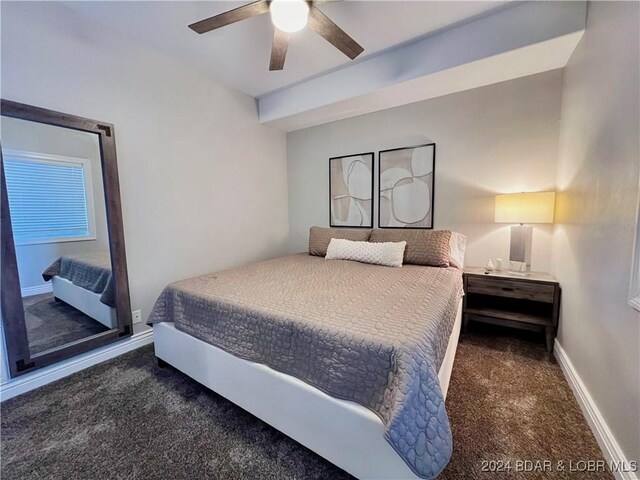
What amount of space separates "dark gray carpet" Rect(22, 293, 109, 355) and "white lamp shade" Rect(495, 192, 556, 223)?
3529 mm

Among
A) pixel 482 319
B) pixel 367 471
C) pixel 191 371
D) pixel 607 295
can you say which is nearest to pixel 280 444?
pixel 367 471

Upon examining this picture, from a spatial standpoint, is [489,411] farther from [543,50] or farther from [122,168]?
[122,168]

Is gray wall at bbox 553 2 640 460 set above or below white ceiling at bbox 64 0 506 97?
below

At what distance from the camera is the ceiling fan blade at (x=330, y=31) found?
5.12 ft

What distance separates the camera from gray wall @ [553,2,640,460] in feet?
3.73

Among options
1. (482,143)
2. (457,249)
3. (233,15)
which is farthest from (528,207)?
(233,15)

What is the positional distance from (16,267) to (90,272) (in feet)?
1.46

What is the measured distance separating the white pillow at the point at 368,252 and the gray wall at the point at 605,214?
1251 millimetres

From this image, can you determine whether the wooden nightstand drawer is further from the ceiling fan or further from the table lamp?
the ceiling fan

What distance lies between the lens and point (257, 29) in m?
2.06

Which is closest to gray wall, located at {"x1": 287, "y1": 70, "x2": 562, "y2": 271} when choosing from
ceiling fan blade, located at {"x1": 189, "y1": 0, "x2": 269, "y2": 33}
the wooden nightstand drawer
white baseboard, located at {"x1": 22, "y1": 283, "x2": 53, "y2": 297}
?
the wooden nightstand drawer

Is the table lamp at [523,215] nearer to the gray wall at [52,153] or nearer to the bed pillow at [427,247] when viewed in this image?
the bed pillow at [427,247]

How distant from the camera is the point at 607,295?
1.33 meters

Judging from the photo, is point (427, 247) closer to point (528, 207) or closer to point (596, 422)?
point (528, 207)
